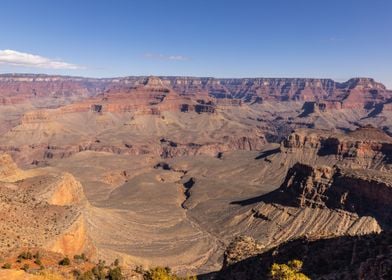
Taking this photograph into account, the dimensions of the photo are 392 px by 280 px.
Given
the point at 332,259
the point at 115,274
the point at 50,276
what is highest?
the point at 332,259

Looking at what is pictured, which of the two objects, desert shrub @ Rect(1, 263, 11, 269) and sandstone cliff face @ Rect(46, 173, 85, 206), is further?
sandstone cliff face @ Rect(46, 173, 85, 206)

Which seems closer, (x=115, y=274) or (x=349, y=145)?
(x=115, y=274)

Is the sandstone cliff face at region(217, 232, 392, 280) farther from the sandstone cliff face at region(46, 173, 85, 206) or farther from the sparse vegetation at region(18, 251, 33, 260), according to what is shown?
the sandstone cliff face at region(46, 173, 85, 206)

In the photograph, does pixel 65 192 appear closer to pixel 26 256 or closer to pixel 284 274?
pixel 26 256

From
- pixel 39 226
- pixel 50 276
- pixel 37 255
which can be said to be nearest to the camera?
pixel 50 276

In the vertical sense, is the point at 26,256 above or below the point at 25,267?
below

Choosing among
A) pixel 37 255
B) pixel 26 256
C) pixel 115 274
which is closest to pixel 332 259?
pixel 115 274

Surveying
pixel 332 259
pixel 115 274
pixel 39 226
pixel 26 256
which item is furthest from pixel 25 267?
pixel 332 259

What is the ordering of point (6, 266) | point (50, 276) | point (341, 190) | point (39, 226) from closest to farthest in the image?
point (50, 276), point (6, 266), point (39, 226), point (341, 190)

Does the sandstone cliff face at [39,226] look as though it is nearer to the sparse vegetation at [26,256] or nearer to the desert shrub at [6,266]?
the sparse vegetation at [26,256]

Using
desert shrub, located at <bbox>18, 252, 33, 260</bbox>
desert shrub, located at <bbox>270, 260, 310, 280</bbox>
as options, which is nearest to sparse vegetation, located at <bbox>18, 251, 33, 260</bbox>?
desert shrub, located at <bbox>18, 252, 33, 260</bbox>

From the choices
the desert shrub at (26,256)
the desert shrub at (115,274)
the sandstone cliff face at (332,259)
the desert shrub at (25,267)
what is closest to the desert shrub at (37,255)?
the desert shrub at (26,256)

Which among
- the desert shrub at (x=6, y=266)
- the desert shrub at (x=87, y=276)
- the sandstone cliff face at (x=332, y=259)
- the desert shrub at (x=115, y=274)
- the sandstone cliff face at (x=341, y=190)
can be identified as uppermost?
the sandstone cliff face at (x=332, y=259)

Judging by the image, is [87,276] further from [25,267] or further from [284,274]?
[284,274]
